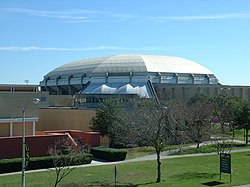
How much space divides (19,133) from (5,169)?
9.78m

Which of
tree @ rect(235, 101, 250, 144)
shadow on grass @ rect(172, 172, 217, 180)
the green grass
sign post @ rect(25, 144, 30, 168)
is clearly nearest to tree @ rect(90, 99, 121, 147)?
the green grass

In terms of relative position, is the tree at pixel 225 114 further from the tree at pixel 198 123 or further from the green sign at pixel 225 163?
the green sign at pixel 225 163

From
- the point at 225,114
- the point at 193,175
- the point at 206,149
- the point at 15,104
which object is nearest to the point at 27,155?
the point at 15,104

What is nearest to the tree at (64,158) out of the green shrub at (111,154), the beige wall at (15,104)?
the green shrub at (111,154)

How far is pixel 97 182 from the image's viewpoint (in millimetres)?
26422

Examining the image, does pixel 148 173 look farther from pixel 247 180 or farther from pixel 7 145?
pixel 7 145

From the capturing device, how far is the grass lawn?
25.9m

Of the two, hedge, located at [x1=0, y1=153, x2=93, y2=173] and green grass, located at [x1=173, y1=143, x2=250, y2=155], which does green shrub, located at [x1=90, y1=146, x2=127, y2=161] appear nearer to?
hedge, located at [x1=0, y1=153, x2=93, y2=173]

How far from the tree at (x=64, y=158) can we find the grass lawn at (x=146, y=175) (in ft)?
2.11

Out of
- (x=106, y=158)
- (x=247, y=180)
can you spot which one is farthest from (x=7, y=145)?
(x=247, y=180)

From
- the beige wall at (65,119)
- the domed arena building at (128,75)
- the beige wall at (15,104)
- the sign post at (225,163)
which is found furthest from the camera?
the domed arena building at (128,75)

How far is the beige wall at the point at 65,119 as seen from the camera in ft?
179

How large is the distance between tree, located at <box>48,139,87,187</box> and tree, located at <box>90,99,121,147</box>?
9827mm

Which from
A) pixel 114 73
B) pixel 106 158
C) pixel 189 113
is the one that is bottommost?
pixel 106 158
